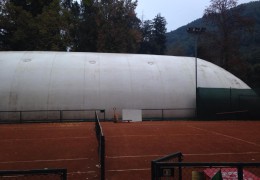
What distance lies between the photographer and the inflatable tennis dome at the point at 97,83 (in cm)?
3644

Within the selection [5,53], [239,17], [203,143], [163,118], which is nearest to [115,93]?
[163,118]

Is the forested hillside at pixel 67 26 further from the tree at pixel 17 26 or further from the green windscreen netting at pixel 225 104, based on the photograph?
the green windscreen netting at pixel 225 104

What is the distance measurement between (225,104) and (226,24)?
1045 inches

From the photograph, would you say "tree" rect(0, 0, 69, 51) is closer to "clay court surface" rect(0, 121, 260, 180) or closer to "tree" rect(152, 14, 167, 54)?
"clay court surface" rect(0, 121, 260, 180)

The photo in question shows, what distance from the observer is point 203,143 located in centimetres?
1883

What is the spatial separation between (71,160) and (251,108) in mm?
28746

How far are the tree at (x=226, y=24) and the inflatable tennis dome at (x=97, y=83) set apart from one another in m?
19.9

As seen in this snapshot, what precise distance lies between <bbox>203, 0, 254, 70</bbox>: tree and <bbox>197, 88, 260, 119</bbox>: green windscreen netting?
2176 cm

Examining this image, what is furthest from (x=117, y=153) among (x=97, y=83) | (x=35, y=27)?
(x=35, y=27)

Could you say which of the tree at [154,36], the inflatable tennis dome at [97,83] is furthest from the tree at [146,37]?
the inflatable tennis dome at [97,83]

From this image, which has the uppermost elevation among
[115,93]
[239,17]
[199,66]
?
[239,17]

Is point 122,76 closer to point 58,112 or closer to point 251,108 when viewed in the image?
point 58,112

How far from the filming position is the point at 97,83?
1486 inches

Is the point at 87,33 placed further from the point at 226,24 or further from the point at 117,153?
the point at 117,153
